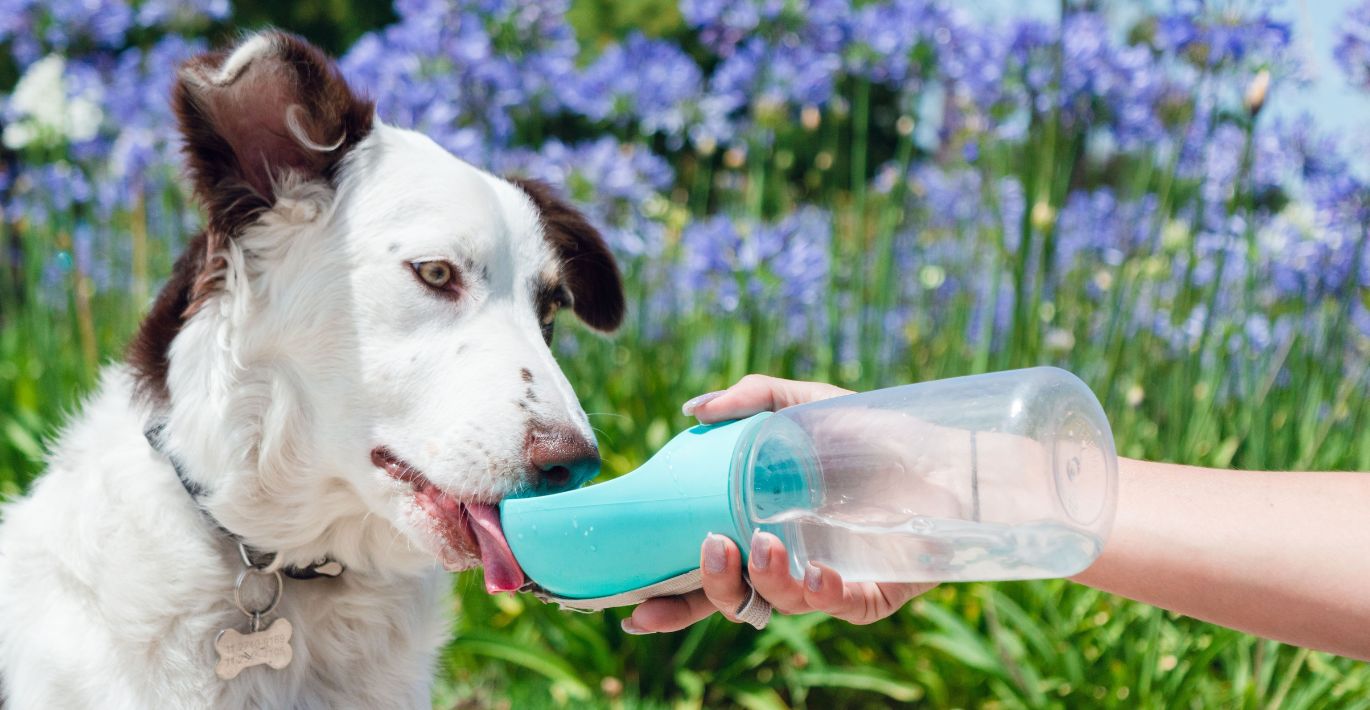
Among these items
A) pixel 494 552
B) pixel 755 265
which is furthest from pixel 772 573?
pixel 755 265

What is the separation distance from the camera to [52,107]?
18.9 feet

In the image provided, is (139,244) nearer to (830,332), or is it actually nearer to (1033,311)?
(830,332)

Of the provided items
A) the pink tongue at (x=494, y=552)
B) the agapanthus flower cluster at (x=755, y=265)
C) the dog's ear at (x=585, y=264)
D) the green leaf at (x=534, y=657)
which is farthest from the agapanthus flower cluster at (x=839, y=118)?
the pink tongue at (x=494, y=552)

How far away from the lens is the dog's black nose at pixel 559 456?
210cm

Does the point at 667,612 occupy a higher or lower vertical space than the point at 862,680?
higher

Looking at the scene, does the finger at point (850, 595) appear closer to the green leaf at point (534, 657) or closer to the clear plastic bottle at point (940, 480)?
the clear plastic bottle at point (940, 480)

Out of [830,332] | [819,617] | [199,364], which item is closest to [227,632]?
[199,364]

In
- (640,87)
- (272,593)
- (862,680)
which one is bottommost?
(862,680)

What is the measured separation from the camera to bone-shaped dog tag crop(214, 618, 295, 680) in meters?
2.28

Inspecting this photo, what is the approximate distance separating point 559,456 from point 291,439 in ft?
2.18

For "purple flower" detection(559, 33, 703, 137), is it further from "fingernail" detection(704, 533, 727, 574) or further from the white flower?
"fingernail" detection(704, 533, 727, 574)

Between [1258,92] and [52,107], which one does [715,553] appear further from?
[52,107]

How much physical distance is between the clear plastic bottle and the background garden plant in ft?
6.79

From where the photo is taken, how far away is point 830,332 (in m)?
4.88
